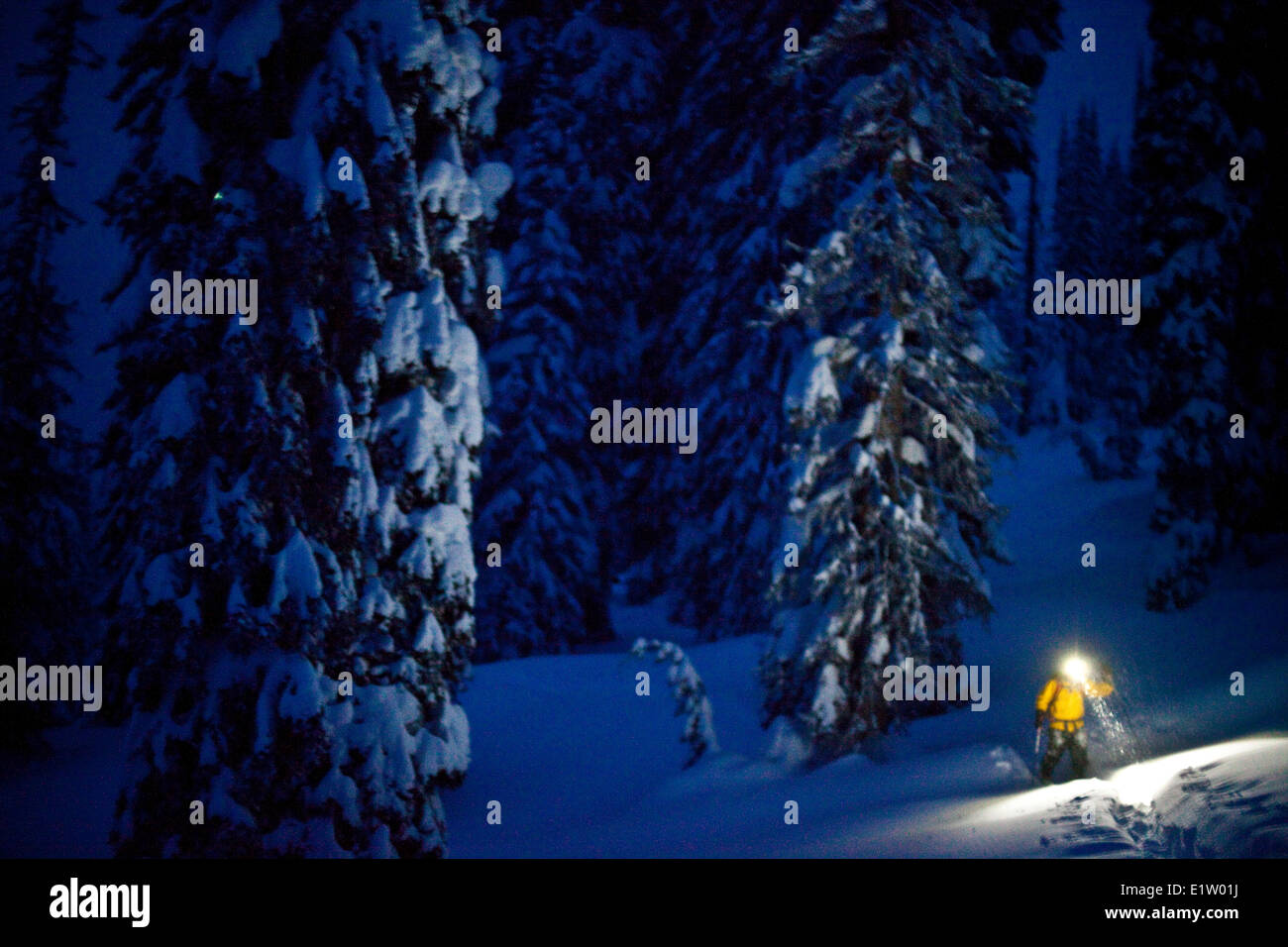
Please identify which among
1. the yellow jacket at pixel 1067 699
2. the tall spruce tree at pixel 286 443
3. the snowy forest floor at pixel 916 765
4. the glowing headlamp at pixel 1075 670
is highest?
the tall spruce tree at pixel 286 443

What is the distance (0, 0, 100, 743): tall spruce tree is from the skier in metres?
17.5

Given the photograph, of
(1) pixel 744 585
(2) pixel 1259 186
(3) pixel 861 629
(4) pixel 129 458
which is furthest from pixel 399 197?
(2) pixel 1259 186

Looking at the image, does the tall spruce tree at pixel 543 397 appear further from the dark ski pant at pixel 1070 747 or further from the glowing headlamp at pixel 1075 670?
the glowing headlamp at pixel 1075 670

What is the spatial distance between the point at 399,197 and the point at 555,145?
51.3ft

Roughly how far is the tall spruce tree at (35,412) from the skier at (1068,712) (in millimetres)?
17501

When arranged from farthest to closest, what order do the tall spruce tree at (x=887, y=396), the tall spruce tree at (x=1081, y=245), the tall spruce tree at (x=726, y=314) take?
the tall spruce tree at (x=1081, y=245) → the tall spruce tree at (x=726, y=314) → the tall spruce tree at (x=887, y=396)

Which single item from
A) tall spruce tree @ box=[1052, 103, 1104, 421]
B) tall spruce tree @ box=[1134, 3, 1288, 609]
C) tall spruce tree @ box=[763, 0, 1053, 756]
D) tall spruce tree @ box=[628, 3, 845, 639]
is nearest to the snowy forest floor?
tall spruce tree @ box=[1134, 3, 1288, 609]

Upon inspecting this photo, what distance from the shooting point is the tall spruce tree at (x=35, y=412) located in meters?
17.2

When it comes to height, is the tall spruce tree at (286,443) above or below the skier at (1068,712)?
above

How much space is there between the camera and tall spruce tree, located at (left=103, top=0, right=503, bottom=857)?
8.61 metres

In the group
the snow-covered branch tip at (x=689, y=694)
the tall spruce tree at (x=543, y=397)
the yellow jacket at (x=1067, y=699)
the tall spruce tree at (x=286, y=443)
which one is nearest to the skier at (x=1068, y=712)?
the yellow jacket at (x=1067, y=699)

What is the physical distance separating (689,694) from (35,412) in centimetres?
1385

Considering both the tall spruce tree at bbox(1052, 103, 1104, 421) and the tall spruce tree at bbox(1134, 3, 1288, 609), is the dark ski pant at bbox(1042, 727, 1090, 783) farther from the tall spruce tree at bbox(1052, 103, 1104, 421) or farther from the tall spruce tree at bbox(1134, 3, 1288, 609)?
the tall spruce tree at bbox(1052, 103, 1104, 421)

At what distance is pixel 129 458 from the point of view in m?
8.88
